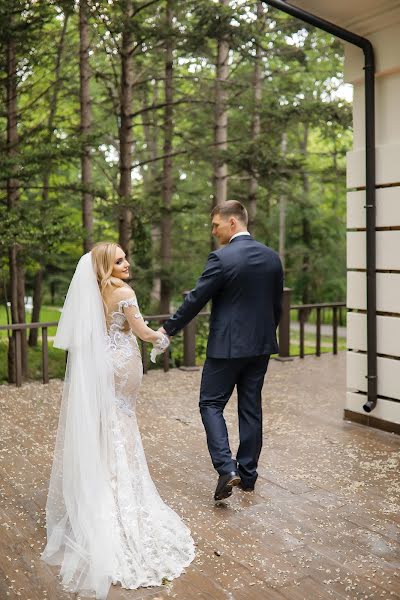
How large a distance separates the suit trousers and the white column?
1.92m

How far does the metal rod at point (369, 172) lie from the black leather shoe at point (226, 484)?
220 cm

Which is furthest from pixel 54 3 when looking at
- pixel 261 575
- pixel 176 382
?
pixel 261 575

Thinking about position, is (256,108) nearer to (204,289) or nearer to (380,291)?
(380,291)

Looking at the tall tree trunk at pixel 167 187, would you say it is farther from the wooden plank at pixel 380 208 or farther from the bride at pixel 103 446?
the bride at pixel 103 446

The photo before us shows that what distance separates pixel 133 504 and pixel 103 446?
338 millimetres

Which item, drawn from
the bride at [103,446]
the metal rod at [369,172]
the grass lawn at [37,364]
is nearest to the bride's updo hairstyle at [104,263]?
the bride at [103,446]

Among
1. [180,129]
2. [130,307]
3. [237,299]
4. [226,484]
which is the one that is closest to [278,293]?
[237,299]

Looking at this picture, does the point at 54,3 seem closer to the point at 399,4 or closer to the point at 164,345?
the point at 399,4

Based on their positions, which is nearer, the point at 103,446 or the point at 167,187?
the point at 103,446

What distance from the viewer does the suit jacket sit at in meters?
3.92

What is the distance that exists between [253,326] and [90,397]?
114 cm

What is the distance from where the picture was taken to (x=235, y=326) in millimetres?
3988

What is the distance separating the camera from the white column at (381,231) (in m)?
5.54

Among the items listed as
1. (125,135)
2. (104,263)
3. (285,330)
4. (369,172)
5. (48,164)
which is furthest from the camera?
(125,135)
